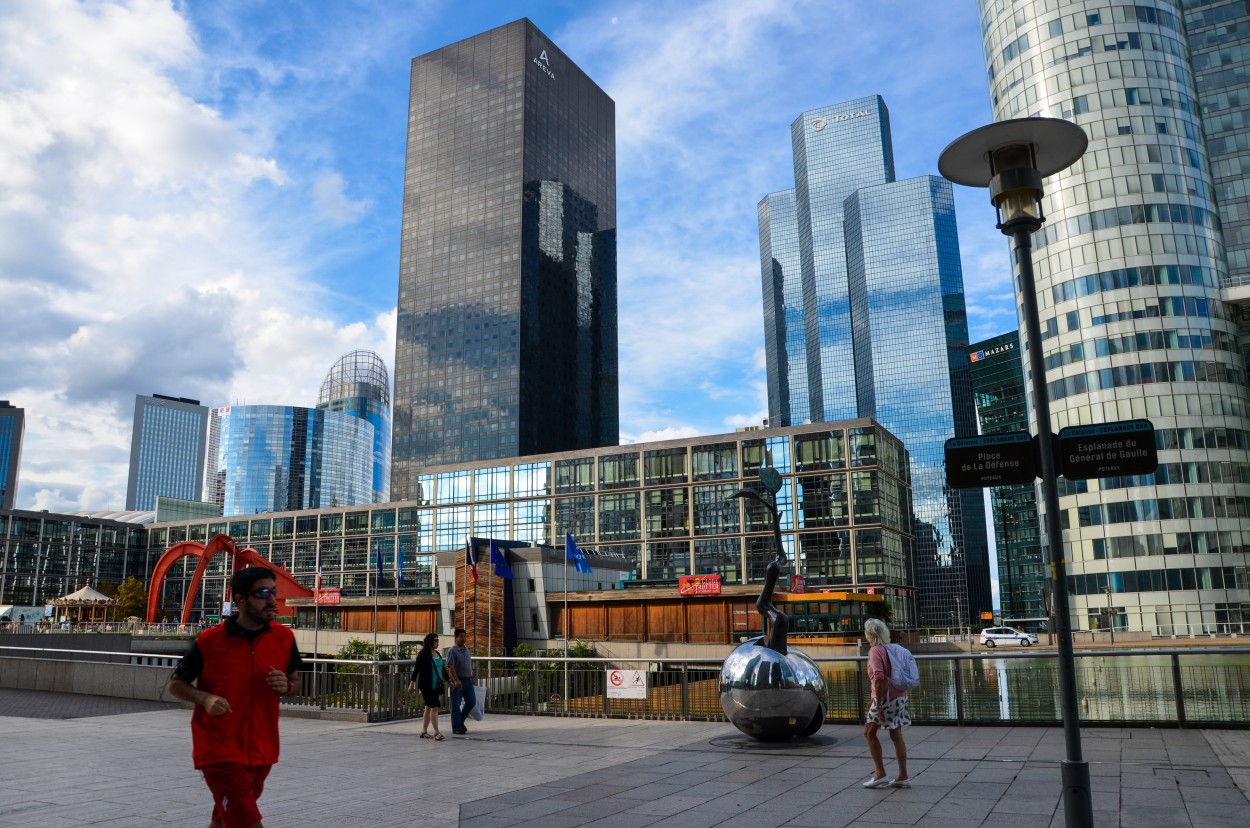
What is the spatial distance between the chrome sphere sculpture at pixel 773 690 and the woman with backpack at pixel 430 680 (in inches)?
196

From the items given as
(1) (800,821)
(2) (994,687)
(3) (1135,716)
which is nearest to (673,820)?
(1) (800,821)

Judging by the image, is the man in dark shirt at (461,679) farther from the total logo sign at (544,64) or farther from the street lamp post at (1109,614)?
the total logo sign at (544,64)

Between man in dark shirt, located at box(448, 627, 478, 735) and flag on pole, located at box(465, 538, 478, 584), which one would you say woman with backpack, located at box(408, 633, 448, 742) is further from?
flag on pole, located at box(465, 538, 478, 584)

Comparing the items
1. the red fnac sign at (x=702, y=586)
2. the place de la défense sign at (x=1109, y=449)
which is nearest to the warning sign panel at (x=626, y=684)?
the place de la défense sign at (x=1109, y=449)

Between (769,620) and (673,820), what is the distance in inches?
235

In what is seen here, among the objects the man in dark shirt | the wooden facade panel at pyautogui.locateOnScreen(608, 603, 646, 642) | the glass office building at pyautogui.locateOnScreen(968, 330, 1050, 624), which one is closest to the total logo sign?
the glass office building at pyautogui.locateOnScreen(968, 330, 1050, 624)

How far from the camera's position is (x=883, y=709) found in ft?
34.0

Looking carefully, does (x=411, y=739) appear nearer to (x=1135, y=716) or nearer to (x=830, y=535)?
(x=1135, y=716)

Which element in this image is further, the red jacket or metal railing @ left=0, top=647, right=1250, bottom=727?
metal railing @ left=0, top=647, right=1250, bottom=727

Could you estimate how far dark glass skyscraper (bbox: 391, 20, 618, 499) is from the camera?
16738 centimetres

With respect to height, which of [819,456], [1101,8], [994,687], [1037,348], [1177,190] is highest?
[1101,8]

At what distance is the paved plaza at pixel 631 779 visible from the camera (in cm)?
866

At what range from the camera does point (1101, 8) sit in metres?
79.0

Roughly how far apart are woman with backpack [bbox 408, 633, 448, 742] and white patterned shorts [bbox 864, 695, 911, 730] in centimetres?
751
